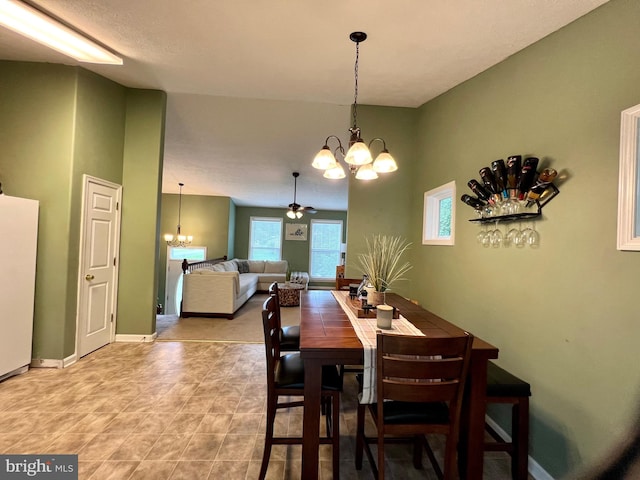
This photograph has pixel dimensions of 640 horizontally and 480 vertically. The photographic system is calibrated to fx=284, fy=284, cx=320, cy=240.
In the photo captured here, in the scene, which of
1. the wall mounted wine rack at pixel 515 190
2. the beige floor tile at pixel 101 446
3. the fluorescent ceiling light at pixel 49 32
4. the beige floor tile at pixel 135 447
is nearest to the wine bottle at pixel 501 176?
the wall mounted wine rack at pixel 515 190

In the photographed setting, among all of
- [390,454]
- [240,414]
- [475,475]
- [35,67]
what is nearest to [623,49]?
[475,475]

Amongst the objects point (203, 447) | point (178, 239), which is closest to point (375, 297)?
point (203, 447)

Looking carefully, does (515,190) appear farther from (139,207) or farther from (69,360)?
(69,360)

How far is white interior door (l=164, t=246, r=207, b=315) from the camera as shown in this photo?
7.57m

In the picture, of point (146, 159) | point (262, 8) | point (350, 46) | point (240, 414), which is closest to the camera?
point (262, 8)

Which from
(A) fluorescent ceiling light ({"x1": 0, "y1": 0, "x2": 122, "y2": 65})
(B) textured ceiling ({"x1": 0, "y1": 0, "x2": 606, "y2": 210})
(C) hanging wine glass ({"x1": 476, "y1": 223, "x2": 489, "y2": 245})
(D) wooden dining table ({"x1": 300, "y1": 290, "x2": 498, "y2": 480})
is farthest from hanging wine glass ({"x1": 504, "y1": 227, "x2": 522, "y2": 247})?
(A) fluorescent ceiling light ({"x1": 0, "y1": 0, "x2": 122, "y2": 65})

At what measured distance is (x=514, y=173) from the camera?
6.12ft

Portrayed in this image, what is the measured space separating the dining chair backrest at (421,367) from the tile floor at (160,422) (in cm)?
73

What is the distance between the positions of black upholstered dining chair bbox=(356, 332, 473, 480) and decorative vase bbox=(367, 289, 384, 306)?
66 cm

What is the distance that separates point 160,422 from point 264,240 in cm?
744

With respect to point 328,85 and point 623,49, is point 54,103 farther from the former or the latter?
point 623,49

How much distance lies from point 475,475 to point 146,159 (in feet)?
13.6

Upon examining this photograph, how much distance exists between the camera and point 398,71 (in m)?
2.68

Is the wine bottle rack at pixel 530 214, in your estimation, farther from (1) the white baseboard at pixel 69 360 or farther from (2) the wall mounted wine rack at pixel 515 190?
(1) the white baseboard at pixel 69 360
